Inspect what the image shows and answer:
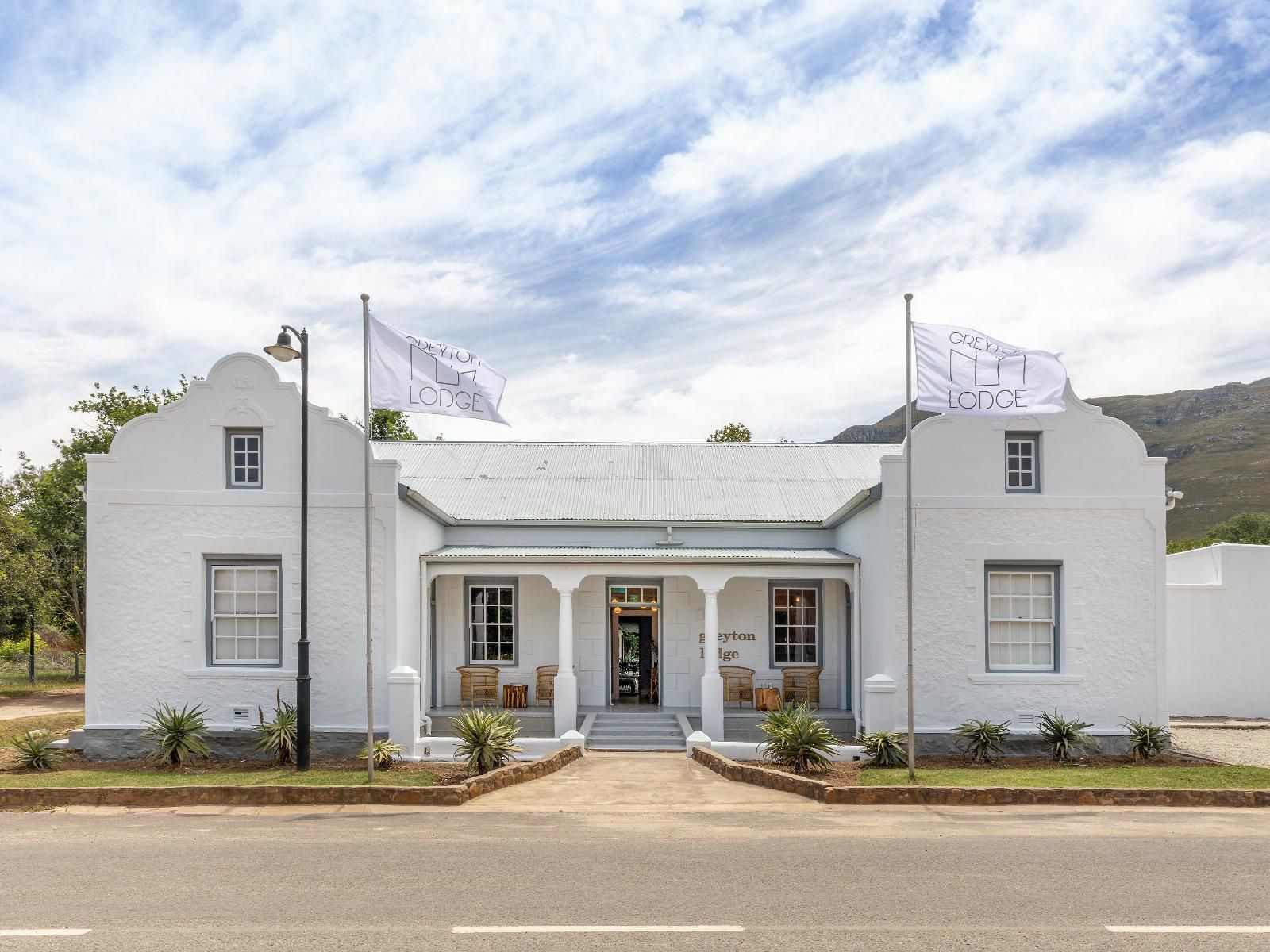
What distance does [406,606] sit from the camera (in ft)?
52.8

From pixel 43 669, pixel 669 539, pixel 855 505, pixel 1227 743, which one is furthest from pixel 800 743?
pixel 43 669

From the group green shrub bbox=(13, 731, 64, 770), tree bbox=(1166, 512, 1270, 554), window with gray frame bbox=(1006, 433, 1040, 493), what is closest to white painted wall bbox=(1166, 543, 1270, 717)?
window with gray frame bbox=(1006, 433, 1040, 493)

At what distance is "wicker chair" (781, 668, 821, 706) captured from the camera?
61.0 ft

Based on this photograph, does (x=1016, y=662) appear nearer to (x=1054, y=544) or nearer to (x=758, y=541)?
(x=1054, y=544)

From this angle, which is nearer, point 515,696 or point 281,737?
point 281,737

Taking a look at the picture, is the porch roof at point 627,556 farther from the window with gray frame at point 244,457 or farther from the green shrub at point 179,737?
the green shrub at point 179,737

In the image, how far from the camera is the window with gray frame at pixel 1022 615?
618 inches

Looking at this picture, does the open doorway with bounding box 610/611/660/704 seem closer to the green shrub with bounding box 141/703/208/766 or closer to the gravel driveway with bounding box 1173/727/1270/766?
the green shrub with bounding box 141/703/208/766

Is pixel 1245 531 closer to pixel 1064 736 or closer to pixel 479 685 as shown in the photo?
pixel 1064 736

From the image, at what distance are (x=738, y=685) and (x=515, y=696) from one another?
4.37 m

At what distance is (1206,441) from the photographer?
13125 centimetres

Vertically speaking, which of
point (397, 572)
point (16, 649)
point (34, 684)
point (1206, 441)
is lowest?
point (16, 649)

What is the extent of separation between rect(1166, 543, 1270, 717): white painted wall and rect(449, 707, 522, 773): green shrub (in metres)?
14.5

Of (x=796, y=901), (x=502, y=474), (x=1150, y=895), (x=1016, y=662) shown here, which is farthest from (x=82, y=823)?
(x=1016, y=662)
